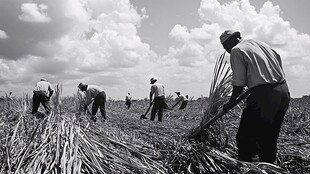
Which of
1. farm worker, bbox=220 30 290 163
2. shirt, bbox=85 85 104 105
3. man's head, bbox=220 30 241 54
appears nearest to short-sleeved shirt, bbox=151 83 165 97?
shirt, bbox=85 85 104 105

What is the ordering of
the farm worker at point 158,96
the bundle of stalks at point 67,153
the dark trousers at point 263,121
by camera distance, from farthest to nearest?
the farm worker at point 158,96 → the dark trousers at point 263,121 → the bundle of stalks at point 67,153

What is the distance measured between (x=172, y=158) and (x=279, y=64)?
4.38 feet

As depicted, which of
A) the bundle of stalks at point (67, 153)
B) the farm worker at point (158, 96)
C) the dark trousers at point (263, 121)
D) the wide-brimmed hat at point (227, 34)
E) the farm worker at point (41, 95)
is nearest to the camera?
the bundle of stalks at point (67, 153)

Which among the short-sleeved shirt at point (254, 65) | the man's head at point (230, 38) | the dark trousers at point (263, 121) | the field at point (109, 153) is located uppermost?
the man's head at point (230, 38)

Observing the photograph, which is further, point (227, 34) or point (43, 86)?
point (43, 86)

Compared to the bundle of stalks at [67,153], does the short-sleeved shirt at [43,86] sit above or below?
above

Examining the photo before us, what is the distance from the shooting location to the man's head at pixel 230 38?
301cm

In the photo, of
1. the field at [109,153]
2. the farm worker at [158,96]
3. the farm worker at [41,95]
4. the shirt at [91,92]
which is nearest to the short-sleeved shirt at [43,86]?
the farm worker at [41,95]

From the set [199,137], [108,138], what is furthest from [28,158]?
[199,137]

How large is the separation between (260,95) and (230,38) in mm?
657

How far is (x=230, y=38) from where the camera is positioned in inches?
119

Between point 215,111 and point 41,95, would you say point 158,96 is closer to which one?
point 41,95

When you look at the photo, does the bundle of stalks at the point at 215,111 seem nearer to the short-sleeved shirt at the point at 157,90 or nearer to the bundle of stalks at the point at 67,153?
the bundle of stalks at the point at 67,153

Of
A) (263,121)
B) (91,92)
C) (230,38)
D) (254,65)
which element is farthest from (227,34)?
(91,92)
